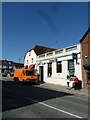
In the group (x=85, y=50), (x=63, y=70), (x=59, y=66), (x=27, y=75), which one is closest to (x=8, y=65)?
(x=27, y=75)

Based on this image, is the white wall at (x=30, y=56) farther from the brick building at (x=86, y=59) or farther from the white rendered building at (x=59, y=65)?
the brick building at (x=86, y=59)

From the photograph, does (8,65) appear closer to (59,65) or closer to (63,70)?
(59,65)

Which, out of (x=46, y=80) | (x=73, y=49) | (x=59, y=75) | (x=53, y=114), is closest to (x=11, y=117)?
(x=53, y=114)

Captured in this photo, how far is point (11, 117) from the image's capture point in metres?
10.5

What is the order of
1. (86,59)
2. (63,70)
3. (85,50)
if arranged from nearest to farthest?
1. (86,59)
2. (85,50)
3. (63,70)

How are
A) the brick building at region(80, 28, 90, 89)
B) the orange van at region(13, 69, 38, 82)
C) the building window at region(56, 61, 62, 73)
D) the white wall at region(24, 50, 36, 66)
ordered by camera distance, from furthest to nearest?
the white wall at region(24, 50, 36, 66), the orange van at region(13, 69, 38, 82), the building window at region(56, 61, 62, 73), the brick building at region(80, 28, 90, 89)

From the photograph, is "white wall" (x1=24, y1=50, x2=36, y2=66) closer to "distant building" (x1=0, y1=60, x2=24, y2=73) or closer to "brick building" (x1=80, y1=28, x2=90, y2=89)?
"brick building" (x1=80, y1=28, x2=90, y2=89)

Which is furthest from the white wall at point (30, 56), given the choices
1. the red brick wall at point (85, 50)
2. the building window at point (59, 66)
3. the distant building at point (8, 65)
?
the distant building at point (8, 65)

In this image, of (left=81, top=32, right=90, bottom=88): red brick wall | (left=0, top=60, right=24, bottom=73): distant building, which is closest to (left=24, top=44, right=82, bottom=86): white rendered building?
(left=81, top=32, right=90, bottom=88): red brick wall

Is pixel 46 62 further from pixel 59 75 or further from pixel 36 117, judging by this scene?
pixel 36 117

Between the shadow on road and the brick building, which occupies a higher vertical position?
the brick building

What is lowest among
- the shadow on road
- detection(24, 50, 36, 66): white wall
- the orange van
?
the shadow on road

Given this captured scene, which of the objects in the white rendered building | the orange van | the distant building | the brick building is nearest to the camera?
the brick building

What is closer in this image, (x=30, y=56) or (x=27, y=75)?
(x=27, y=75)
